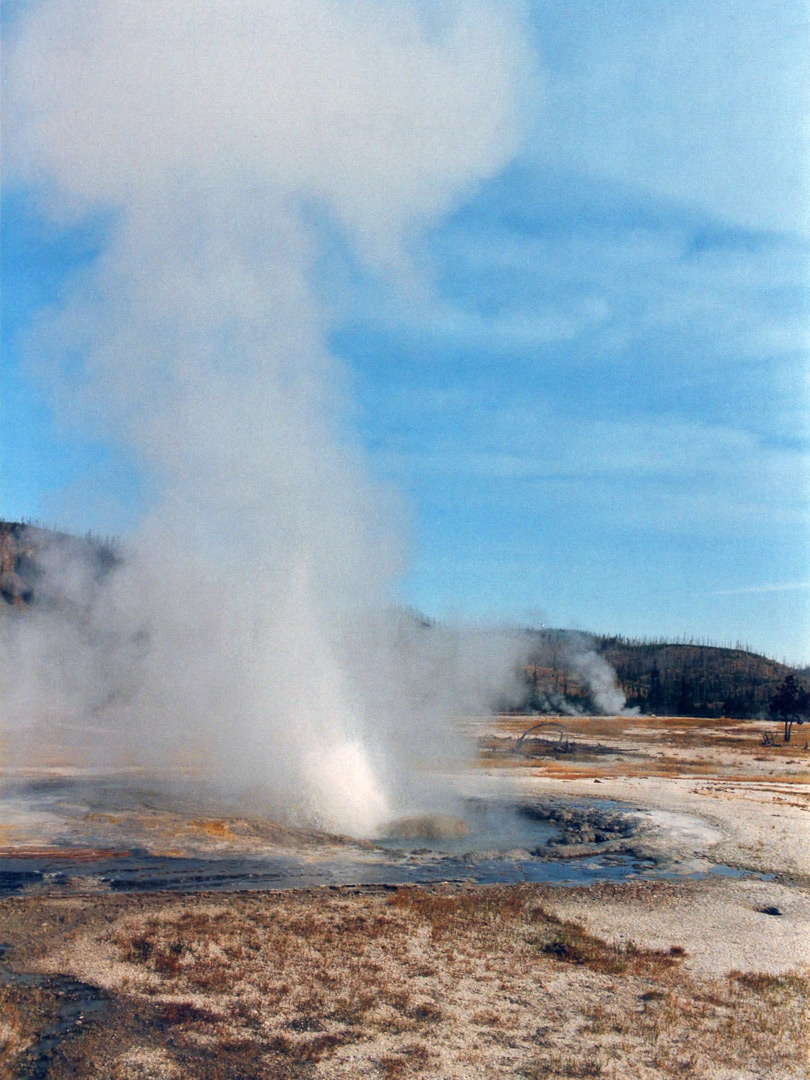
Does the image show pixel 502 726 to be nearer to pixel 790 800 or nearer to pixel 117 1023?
pixel 790 800

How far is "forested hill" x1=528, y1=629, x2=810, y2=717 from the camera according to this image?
95.3 meters

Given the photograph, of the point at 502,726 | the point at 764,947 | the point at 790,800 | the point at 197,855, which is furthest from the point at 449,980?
the point at 502,726

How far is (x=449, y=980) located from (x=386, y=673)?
17.5 m

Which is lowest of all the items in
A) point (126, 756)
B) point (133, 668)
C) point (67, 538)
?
point (126, 756)

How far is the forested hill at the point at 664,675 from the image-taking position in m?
95.3

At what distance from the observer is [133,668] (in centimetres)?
3506

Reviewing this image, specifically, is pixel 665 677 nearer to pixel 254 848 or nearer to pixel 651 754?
pixel 651 754

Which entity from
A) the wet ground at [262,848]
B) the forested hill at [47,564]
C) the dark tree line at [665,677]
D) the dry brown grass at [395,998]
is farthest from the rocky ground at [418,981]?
the dark tree line at [665,677]

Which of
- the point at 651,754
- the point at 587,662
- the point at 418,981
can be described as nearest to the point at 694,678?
the point at 587,662

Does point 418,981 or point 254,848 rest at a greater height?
point 418,981

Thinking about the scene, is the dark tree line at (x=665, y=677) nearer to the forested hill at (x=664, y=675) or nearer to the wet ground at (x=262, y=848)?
the forested hill at (x=664, y=675)

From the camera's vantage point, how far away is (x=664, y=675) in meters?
131

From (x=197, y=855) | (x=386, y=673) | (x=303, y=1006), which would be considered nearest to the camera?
(x=303, y=1006)

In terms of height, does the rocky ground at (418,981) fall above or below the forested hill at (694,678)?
below
